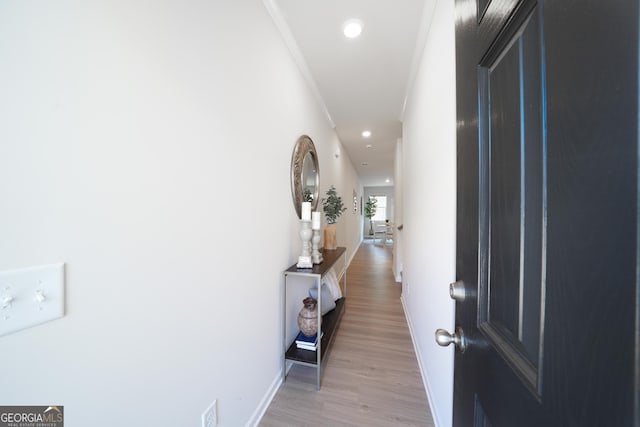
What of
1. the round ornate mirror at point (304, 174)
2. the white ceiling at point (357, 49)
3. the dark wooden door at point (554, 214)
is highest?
the white ceiling at point (357, 49)

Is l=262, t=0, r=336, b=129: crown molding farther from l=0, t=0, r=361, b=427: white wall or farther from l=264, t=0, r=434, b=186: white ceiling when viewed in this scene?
l=0, t=0, r=361, b=427: white wall

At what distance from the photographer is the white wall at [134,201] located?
0.53 meters

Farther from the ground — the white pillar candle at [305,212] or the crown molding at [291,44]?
the crown molding at [291,44]

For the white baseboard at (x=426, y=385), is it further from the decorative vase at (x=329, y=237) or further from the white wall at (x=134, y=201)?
the decorative vase at (x=329, y=237)

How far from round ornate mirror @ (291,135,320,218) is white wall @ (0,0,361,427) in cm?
62

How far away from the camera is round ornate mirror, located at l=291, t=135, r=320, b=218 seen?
1953mm

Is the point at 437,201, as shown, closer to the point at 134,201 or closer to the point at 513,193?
the point at 513,193

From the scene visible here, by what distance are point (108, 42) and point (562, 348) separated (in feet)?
3.85

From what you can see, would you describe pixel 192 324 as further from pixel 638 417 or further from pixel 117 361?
pixel 638 417

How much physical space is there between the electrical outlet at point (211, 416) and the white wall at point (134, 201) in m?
0.05

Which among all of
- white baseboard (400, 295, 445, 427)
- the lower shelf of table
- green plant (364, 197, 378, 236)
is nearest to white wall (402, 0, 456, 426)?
white baseboard (400, 295, 445, 427)

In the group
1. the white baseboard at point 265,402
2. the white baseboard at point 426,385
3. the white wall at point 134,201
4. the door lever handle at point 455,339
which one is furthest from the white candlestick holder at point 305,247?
the door lever handle at point 455,339

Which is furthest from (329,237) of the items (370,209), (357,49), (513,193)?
(370,209)

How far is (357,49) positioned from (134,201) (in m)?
1.95
